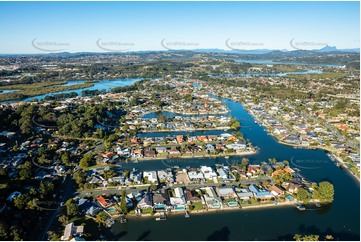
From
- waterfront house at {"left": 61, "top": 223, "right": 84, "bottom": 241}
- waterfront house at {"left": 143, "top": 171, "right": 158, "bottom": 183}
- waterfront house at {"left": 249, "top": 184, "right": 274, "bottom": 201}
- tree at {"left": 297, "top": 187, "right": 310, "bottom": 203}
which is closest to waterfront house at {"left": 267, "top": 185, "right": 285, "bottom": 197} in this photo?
waterfront house at {"left": 249, "top": 184, "right": 274, "bottom": 201}

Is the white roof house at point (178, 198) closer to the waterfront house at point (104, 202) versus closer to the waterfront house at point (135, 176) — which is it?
the waterfront house at point (135, 176)

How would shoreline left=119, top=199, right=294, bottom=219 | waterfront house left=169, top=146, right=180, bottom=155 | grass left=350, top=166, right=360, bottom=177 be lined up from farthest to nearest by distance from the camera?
waterfront house left=169, top=146, right=180, bottom=155, grass left=350, top=166, right=360, bottom=177, shoreline left=119, top=199, right=294, bottom=219

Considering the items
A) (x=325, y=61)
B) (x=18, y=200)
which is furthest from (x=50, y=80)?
(x=325, y=61)

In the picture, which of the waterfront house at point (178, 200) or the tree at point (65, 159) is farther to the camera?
the tree at point (65, 159)

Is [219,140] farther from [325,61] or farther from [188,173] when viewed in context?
[325,61]

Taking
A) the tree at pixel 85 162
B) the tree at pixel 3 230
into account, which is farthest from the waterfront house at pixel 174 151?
the tree at pixel 3 230

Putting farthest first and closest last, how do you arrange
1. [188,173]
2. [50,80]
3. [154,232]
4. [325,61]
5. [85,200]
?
[325,61] → [50,80] → [188,173] → [85,200] → [154,232]

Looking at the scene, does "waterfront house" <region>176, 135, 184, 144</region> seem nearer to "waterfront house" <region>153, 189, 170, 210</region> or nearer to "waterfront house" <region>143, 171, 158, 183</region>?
"waterfront house" <region>143, 171, 158, 183</region>

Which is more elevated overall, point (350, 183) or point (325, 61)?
point (325, 61)
